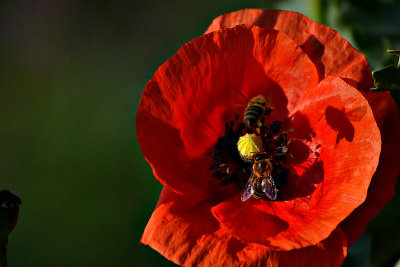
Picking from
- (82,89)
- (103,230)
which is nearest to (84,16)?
(82,89)

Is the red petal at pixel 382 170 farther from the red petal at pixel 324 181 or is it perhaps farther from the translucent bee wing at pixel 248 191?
the translucent bee wing at pixel 248 191

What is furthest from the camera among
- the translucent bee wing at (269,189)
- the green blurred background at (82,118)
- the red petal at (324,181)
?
the green blurred background at (82,118)

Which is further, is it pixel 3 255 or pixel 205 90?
pixel 205 90

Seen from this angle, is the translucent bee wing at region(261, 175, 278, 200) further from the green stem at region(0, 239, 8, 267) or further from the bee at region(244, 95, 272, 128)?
the green stem at region(0, 239, 8, 267)

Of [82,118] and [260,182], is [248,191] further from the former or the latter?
[82,118]

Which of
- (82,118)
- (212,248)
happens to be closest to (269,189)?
(212,248)

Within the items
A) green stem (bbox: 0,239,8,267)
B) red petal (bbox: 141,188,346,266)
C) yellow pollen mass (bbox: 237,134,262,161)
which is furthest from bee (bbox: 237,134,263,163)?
green stem (bbox: 0,239,8,267)

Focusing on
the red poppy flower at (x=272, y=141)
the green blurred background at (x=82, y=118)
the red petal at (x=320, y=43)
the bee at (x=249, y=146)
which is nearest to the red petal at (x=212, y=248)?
the red poppy flower at (x=272, y=141)

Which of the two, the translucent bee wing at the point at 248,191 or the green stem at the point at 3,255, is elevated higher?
the green stem at the point at 3,255
